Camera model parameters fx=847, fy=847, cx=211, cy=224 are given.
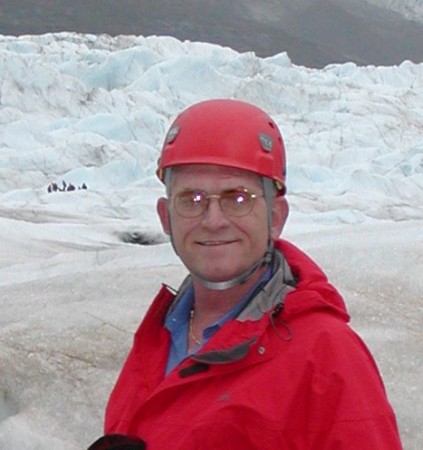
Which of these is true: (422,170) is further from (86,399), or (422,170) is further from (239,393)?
(239,393)

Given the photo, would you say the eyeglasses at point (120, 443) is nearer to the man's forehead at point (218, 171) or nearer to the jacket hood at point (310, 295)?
the jacket hood at point (310, 295)

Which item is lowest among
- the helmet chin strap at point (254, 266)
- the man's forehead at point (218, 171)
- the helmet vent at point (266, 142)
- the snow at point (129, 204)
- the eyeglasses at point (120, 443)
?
the snow at point (129, 204)

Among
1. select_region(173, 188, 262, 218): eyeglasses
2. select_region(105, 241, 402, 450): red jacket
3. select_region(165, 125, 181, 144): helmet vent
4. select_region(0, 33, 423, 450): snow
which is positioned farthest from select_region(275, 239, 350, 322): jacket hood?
select_region(0, 33, 423, 450): snow

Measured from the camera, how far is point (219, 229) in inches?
50.0

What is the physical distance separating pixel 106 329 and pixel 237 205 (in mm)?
1934

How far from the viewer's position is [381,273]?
3.51m

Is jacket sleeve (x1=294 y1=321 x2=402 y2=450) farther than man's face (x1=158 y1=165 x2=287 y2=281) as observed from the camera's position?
No

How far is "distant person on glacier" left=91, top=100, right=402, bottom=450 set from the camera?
43.8 inches

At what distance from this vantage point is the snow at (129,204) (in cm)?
281

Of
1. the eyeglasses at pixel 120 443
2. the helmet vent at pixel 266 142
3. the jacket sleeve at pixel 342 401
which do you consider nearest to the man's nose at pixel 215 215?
the helmet vent at pixel 266 142

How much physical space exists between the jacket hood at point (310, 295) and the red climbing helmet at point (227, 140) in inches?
5.1

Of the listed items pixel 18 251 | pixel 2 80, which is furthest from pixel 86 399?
pixel 2 80

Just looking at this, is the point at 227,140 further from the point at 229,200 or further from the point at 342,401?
the point at 342,401

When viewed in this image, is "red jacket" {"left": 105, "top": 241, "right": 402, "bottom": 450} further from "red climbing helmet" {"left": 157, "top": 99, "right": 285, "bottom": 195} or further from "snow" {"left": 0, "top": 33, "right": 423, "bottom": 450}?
"snow" {"left": 0, "top": 33, "right": 423, "bottom": 450}
